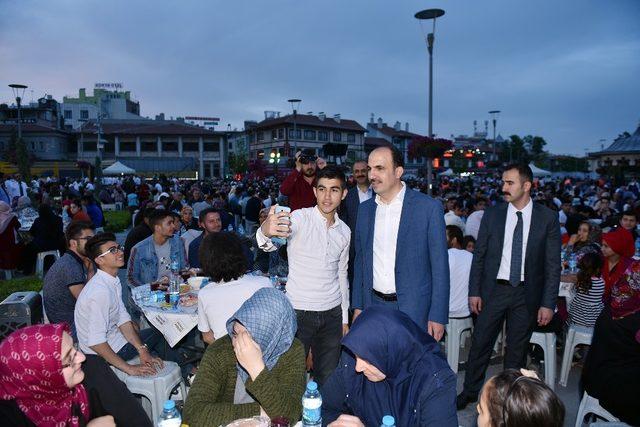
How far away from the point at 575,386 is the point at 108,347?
4.92 meters

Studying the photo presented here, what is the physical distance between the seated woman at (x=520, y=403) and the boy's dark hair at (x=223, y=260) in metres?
2.22

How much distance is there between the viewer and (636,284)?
313 centimetres

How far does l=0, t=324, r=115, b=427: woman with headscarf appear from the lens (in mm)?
2102

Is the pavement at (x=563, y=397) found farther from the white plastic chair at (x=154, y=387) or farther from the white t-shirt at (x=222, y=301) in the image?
the white plastic chair at (x=154, y=387)

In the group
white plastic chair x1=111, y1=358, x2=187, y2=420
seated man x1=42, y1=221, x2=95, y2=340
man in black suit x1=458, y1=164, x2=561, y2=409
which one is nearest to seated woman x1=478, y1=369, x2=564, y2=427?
man in black suit x1=458, y1=164, x2=561, y2=409

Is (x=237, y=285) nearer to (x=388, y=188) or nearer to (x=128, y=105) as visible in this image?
(x=388, y=188)

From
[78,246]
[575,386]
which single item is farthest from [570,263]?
[78,246]

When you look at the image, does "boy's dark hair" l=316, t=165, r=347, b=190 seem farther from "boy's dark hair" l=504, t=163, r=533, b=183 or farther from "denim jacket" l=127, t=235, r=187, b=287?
"denim jacket" l=127, t=235, r=187, b=287

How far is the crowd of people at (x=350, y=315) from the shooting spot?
2.18 metres

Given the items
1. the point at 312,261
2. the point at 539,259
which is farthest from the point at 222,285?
the point at 539,259

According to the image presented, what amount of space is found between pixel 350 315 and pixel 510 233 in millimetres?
1749

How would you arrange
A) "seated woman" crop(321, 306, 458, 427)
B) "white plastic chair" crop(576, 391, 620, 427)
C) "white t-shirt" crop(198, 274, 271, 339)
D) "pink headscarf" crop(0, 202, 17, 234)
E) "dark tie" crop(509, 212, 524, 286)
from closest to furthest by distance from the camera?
"seated woman" crop(321, 306, 458, 427)
"white plastic chair" crop(576, 391, 620, 427)
"white t-shirt" crop(198, 274, 271, 339)
"dark tie" crop(509, 212, 524, 286)
"pink headscarf" crop(0, 202, 17, 234)

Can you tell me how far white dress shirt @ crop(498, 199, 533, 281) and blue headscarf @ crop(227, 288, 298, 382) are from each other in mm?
2359

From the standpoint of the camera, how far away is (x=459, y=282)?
518cm
